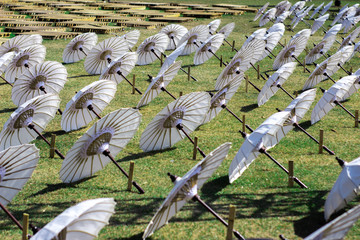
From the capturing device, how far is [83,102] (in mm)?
9555

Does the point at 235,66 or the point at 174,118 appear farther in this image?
the point at 235,66

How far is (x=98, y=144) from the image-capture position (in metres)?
7.65

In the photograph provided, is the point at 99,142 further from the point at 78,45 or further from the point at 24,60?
the point at 78,45

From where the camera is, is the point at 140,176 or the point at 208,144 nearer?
the point at 140,176

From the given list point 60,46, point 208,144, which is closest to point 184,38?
point 60,46

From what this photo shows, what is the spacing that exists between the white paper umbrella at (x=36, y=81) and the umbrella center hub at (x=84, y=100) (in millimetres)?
1747

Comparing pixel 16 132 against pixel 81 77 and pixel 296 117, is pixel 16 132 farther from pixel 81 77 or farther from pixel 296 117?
pixel 81 77

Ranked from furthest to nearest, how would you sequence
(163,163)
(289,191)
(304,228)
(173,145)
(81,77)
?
(81,77), (173,145), (163,163), (289,191), (304,228)

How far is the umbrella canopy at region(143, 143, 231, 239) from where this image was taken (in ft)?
18.3

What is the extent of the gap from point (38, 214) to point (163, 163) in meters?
2.72

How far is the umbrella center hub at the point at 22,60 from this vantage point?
13.3 metres

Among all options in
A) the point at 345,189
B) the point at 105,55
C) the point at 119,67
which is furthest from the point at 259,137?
the point at 105,55

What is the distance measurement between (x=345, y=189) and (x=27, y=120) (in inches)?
224

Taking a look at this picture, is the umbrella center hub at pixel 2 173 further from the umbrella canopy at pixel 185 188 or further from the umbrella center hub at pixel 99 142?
the umbrella canopy at pixel 185 188
